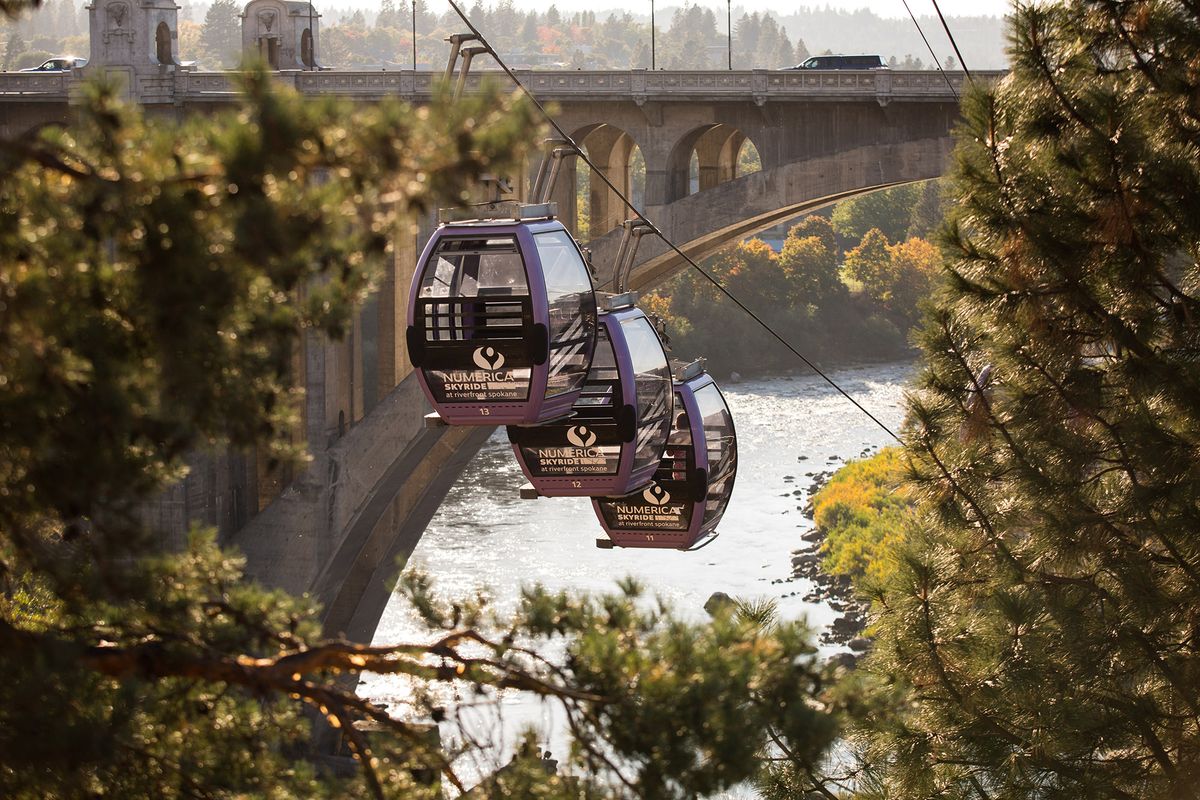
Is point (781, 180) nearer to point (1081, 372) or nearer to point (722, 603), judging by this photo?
point (1081, 372)

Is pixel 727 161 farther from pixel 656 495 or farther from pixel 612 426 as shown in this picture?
pixel 612 426

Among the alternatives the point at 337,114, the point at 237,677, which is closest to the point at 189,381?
the point at 337,114

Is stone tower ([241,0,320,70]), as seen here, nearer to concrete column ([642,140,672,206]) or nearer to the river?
concrete column ([642,140,672,206])

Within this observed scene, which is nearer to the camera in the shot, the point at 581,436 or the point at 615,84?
the point at 581,436

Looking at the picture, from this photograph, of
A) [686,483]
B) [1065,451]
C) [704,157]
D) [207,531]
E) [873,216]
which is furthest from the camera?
[873,216]

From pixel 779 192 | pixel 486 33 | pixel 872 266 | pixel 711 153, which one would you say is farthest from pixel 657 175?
pixel 486 33

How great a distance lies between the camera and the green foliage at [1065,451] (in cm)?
576

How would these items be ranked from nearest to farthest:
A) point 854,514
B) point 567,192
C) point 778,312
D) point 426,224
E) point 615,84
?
1. point 615,84
2. point 426,224
3. point 567,192
4. point 854,514
5. point 778,312

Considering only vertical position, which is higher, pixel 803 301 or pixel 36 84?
pixel 36 84

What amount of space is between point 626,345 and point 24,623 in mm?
4498

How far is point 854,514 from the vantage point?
2897 centimetres

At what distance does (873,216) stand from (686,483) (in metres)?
53.4

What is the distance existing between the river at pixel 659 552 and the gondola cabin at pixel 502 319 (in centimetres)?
1165

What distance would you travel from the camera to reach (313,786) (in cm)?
403
